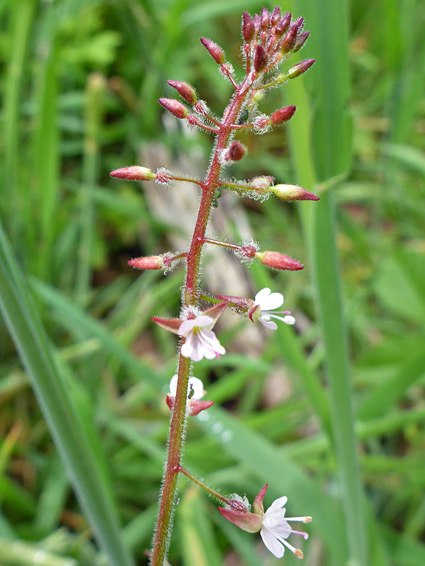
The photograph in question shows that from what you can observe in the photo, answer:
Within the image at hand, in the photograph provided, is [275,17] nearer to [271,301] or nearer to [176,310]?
[271,301]

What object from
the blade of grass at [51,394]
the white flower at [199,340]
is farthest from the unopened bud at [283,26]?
the blade of grass at [51,394]

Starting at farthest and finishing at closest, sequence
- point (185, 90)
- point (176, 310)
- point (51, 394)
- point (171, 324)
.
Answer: point (176, 310) < point (51, 394) < point (185, 90) < point (171, 324)

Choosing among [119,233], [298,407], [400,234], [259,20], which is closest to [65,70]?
[119,233]

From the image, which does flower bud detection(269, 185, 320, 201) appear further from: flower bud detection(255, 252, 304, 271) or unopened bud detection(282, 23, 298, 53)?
unopened bud detection(282, 23, 298, 53)

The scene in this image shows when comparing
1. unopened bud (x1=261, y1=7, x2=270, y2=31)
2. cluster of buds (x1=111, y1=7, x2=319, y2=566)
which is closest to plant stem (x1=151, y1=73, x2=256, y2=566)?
cluster of buds (x1=111, y1=7, x2=319, y2=566)

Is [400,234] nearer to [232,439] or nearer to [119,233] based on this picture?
[119,233]

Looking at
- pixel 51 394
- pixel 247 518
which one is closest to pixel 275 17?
pixel 247 518
